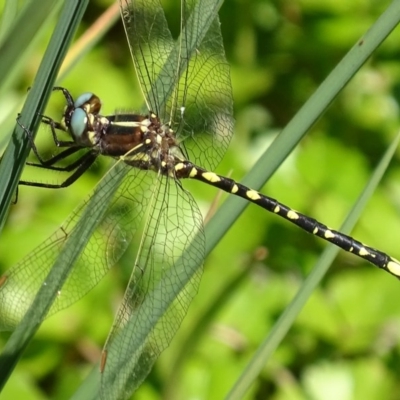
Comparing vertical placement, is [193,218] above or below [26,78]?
below

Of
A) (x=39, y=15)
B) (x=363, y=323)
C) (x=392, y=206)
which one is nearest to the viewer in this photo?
(x=39, y=15)

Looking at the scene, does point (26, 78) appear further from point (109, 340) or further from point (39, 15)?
point (39, 15)

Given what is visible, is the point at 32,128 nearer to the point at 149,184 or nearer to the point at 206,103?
the point at 149,184

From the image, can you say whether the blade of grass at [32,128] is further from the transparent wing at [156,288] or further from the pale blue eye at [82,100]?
the pale blue eye at [82,100]

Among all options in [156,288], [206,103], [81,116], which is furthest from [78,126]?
[156,288]

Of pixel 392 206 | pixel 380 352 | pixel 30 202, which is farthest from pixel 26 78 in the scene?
pixel 380 352

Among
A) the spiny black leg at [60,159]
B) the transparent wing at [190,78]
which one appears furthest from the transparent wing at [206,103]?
the spiny black leg at [60,159]
